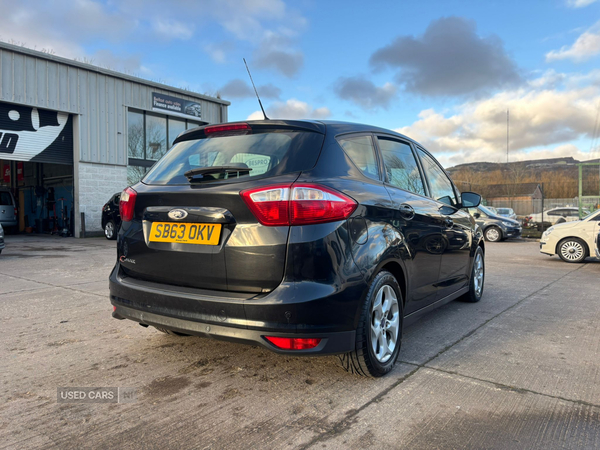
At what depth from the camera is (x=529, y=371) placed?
3156mm

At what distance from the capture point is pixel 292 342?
2543 millimetres

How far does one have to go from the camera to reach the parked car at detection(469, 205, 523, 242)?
15.8m

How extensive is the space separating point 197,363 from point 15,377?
1149 millimetres

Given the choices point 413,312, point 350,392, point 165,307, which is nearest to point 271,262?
point 165,307

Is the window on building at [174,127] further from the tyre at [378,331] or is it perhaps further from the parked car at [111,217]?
the tyre at [378,331]

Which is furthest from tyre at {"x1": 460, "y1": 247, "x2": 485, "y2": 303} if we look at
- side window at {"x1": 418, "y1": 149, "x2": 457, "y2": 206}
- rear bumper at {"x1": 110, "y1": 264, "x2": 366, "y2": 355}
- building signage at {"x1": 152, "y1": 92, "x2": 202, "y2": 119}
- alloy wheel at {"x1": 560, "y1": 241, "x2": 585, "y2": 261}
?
building signage at {"x1": 152, "y1": 92, "x2": 202, "y2": 119}

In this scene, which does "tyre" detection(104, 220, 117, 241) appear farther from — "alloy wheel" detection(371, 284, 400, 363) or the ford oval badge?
"alloy wheel" detection(371, 284, 400, 363)

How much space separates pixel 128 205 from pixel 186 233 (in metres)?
0.60

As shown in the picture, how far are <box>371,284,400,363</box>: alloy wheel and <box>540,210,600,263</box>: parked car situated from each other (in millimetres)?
8294

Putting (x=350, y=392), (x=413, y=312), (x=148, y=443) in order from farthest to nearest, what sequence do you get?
(x=413, y=312), (x=350, y=392), (x=148, y=443)

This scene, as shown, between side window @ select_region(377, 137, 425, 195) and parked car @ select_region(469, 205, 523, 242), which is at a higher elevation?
side window @ select_region(377, 137, 425, 195)

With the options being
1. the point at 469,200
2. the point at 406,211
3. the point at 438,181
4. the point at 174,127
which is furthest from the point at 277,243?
the point at 174,127

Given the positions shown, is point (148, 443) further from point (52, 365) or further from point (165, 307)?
point (52, 365)

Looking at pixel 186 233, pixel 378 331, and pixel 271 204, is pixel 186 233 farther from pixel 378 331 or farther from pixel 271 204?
pixel 378 331
